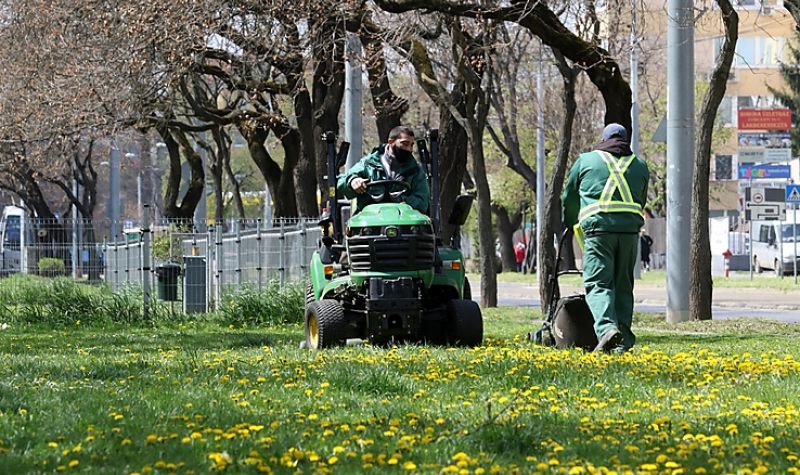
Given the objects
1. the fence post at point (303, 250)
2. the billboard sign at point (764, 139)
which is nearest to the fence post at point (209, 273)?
the fence post at point (303, 250)

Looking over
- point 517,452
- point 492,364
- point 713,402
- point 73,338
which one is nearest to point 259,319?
point 73,338

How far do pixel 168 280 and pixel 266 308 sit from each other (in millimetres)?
3650

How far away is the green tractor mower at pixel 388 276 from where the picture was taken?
13133 mm

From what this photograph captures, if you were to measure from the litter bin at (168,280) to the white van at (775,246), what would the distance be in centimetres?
2940

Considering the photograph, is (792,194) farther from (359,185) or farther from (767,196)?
(359,185)

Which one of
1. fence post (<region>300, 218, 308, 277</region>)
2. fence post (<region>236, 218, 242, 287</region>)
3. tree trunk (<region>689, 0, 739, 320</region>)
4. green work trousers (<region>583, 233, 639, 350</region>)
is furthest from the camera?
fence post (<region>236, 218, 242, 287</region>)

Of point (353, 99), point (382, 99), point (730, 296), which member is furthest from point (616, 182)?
point (730, 296)

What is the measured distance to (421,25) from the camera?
25.0 metres

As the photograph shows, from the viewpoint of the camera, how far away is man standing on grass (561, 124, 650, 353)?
40.9 feet

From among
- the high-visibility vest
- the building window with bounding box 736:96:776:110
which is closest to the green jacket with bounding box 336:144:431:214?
the high-visibility vest

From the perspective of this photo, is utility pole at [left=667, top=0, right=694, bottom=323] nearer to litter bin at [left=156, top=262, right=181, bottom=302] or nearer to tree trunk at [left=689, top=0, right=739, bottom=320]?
tree trunk at [left=689, top=0, right=739, bottom=320]

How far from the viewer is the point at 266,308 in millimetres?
22375

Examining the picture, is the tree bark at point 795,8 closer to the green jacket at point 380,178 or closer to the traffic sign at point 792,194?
the green jacket at point 380,178

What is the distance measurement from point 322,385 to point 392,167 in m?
4.81
